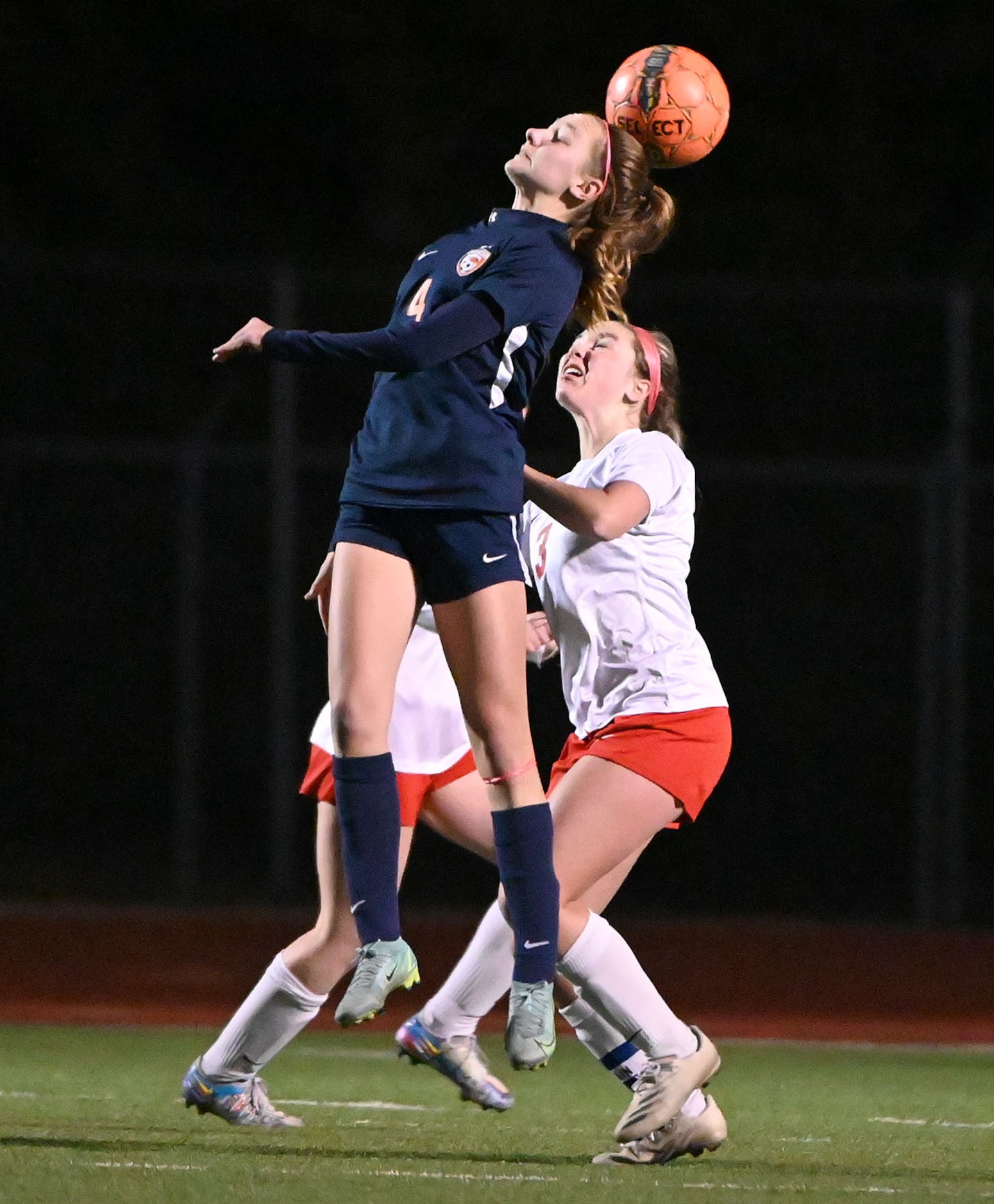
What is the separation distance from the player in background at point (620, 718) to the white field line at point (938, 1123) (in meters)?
0.95

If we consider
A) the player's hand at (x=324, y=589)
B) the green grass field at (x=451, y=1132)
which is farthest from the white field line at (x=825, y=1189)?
the player's hand at (x=324, y=589)

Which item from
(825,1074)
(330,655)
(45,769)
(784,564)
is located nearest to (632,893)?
(784,564)

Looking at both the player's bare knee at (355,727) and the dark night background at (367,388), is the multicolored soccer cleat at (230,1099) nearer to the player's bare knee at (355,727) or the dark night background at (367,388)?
the player's bare knee at (355,727)

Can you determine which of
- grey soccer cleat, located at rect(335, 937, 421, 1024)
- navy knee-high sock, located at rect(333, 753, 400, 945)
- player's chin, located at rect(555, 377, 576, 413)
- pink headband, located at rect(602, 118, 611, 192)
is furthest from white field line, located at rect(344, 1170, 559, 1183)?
pink headband, located at rect(602, 118, 611, 192)

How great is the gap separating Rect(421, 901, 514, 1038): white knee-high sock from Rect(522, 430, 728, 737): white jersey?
522 mm

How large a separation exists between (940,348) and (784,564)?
3.15 m

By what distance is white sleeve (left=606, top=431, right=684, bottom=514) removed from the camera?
5176 millimetres

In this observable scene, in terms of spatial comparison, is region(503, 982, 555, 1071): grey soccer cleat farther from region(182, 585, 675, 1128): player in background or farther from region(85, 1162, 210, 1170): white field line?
region(85, 1162, 210, 1170): white field line

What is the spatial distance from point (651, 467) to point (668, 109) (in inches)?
32.9

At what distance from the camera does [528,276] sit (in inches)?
186

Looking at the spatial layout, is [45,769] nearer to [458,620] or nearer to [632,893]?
[632,893]

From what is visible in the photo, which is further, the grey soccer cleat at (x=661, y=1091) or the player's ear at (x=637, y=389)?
the player's ear at (x=637, y=389)

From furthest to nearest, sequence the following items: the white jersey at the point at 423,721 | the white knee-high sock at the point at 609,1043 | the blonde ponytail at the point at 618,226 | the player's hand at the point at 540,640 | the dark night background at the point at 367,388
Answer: the dark night background at the point at 367,388 → the white jersey at the point at 423,721 → the player's hand at the point at 540,640 → the white knee-high sock at the point at 609,1043 → the blonde ponytail at the point at 618,226

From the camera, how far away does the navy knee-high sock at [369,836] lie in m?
4.73
